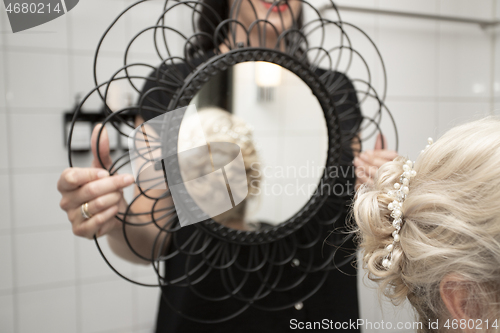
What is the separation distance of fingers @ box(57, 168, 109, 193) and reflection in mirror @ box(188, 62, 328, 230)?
0.68 feet

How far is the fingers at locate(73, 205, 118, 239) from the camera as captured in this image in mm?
509

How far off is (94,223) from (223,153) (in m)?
0.23

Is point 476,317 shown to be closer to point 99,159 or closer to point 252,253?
point 252,253

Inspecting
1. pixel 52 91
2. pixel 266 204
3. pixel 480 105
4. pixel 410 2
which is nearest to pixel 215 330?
pixel 266 204

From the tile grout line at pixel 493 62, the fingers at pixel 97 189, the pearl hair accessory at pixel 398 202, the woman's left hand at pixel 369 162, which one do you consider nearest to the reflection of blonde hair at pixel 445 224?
the pearl hair accessory at pixel 398 202

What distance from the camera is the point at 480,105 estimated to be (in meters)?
1.43

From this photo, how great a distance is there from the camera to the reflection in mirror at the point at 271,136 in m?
0.61

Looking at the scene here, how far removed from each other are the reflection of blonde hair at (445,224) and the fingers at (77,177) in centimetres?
40

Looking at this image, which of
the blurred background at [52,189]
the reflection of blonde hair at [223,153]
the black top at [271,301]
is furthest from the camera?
the blurred background at [52,189]

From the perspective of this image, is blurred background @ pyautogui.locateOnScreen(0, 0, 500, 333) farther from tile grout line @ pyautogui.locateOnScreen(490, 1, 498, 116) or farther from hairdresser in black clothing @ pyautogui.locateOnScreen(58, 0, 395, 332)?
tile grout line @ pyautogui.locateOnScreen(490, 1, 498, 116)

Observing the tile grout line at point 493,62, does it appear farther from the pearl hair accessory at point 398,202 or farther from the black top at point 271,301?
the pearl hair accessory at point 398,202

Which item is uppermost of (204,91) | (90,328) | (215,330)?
(204,91)

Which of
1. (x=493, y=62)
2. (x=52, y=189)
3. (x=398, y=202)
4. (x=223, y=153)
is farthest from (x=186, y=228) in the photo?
(x=493, y=62)

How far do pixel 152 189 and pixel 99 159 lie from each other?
0.31 ft
